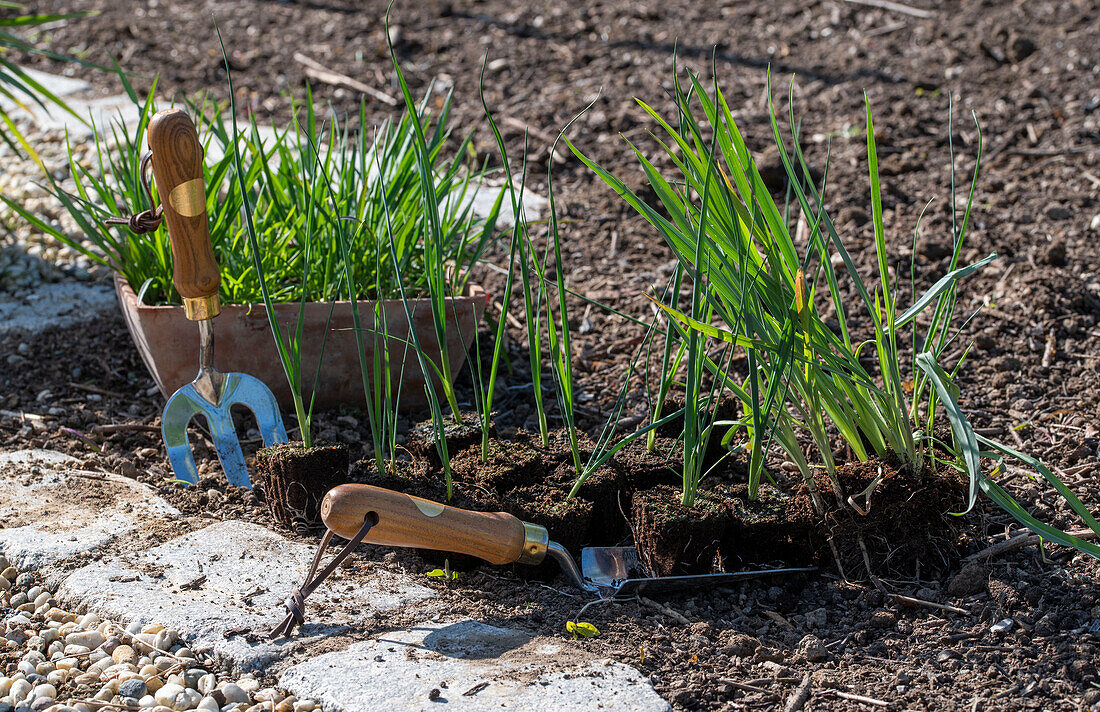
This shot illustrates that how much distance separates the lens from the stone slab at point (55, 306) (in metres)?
2.58

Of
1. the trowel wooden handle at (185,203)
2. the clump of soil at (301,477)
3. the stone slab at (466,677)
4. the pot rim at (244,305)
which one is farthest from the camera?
the pot rim at (244,305)

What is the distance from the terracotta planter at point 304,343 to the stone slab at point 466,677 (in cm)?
72

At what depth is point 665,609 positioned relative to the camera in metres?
1.46

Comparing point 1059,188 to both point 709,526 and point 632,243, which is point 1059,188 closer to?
point 632,243

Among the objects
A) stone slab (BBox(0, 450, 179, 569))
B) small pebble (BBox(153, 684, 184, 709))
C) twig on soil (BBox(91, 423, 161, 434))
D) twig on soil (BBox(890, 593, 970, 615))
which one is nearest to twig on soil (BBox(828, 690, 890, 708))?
twig on soil (BBox(890, 593, 970, 615))

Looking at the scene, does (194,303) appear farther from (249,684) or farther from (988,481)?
(988,481)

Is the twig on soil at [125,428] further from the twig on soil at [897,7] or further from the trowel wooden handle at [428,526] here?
the twig on soil at [897,7]

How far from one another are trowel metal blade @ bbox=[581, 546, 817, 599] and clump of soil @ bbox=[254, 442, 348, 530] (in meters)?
0.46

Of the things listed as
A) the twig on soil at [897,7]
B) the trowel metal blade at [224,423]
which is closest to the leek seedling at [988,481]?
the trowel metal blade at [224,423]

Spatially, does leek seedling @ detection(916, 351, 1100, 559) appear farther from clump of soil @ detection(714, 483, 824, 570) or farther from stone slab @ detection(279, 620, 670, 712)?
stone slab @ detection(279, 620, 670, 712)

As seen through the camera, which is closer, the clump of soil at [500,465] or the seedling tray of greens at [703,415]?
the seedling tray of greens at [703,415]

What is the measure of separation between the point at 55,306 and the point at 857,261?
7.26 ft

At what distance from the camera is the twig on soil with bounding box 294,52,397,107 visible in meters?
4.02

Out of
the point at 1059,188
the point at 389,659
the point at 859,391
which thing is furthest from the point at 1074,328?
the point at 389,659
